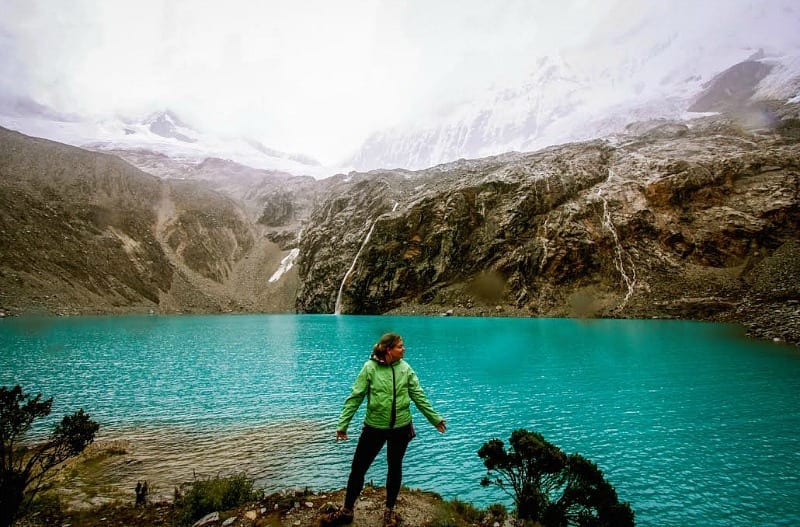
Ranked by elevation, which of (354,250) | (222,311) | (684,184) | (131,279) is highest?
(684,184)

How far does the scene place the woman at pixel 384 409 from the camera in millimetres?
7223

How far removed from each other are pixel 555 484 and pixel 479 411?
36.3 ft

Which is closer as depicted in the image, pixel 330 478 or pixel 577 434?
pixel 330 478

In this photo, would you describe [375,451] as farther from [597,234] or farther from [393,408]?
[597,234]

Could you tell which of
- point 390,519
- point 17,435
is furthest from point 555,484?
point 17,435

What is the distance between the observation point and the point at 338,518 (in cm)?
758

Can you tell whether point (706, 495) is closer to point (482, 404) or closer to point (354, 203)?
point (482, 404)

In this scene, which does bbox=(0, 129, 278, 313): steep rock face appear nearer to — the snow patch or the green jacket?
the snow patch

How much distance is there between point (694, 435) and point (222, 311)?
118m

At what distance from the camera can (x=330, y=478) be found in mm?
12469

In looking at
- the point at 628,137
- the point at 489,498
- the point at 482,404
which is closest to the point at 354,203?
the point at 628,137

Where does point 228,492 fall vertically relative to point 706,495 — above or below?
above

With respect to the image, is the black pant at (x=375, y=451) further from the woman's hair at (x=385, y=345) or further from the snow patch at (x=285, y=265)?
the snow patch at (x=285, y=265)

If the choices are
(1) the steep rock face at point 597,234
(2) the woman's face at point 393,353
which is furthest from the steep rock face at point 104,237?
(2) the woman's face at point 393,353
